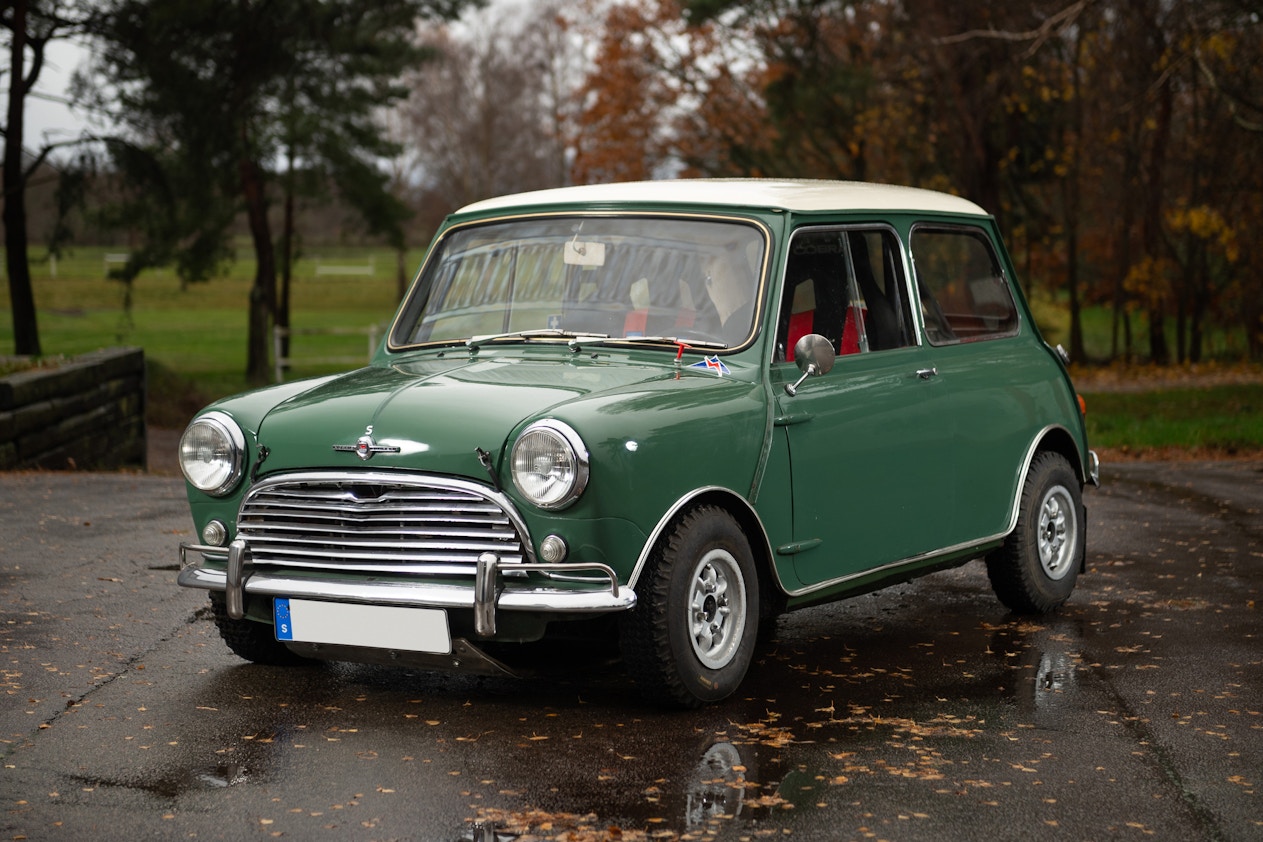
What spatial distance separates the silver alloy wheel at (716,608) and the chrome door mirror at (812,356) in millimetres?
795

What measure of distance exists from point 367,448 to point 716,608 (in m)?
1.35

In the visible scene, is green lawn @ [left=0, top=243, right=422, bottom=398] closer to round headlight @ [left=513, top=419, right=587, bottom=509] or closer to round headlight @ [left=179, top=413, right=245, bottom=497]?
round headlight @ [left=179, top=413, right=245, bottom=497]

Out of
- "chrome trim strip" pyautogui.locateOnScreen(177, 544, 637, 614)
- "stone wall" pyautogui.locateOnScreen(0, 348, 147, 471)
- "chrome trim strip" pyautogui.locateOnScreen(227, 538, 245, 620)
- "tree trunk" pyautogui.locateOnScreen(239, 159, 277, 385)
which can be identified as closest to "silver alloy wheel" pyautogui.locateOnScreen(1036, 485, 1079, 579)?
"chrome trim strip" pyautogui.locateOnScreen(177, 544, 637, 614)

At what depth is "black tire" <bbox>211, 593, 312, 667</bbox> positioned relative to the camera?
6.10 m

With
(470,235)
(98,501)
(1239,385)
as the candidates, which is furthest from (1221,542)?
(1239,385)

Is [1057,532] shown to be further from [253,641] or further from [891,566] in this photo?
[253,641]

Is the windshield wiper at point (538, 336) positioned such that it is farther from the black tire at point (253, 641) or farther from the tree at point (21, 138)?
the tree at point (21, 138)

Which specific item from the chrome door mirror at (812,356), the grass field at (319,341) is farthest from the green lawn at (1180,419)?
the chrome door mirror at (812,356)

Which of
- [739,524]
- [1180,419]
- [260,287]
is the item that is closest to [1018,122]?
[1180,419]

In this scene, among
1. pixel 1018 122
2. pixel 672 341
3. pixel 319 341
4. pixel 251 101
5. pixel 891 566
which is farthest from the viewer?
pixel 319 341

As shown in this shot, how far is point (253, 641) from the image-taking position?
20.3ft

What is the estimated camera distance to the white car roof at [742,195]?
636 centimetres

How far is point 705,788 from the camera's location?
4.65 metres

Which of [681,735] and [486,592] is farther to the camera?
[681,735]
